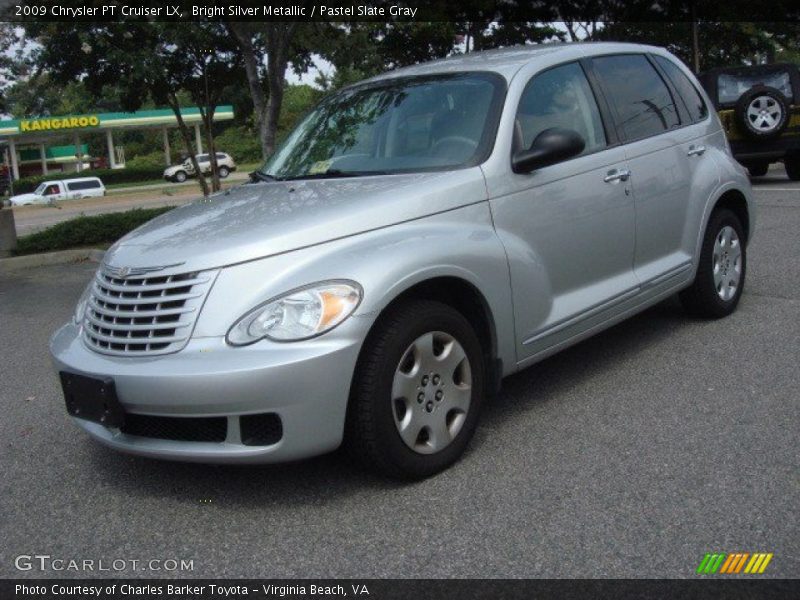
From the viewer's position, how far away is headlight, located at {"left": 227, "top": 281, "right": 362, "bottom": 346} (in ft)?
11.0

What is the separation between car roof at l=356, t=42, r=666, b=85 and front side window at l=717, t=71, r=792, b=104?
10.0 metres

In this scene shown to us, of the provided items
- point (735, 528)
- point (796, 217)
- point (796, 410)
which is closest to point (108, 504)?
point (735, 528)

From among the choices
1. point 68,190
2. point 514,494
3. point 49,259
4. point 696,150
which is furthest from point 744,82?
point 68,190

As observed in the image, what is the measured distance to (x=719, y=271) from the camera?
5777mm

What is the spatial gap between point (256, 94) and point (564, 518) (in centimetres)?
972

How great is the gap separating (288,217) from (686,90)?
3.20 metres

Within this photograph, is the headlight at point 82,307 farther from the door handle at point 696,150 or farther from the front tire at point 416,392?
the door handle at point 696,150

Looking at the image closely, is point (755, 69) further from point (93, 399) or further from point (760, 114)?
point (93, 399)

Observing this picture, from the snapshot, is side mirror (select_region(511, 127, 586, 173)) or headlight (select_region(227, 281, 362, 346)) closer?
headlight (select_region(227, 281, 362, 346))

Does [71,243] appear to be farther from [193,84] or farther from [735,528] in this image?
[735,528]

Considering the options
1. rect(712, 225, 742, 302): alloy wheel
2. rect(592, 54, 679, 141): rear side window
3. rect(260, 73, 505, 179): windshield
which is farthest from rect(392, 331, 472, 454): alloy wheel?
rect(712, 225, 742, 302): alloy wheel

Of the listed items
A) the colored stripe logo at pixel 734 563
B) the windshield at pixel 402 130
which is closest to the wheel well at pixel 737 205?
the windshield at pixel 402 130

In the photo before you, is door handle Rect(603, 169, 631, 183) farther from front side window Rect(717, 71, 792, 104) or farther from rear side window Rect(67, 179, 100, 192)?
rear side window Rect(67, 179, 100, 192)
